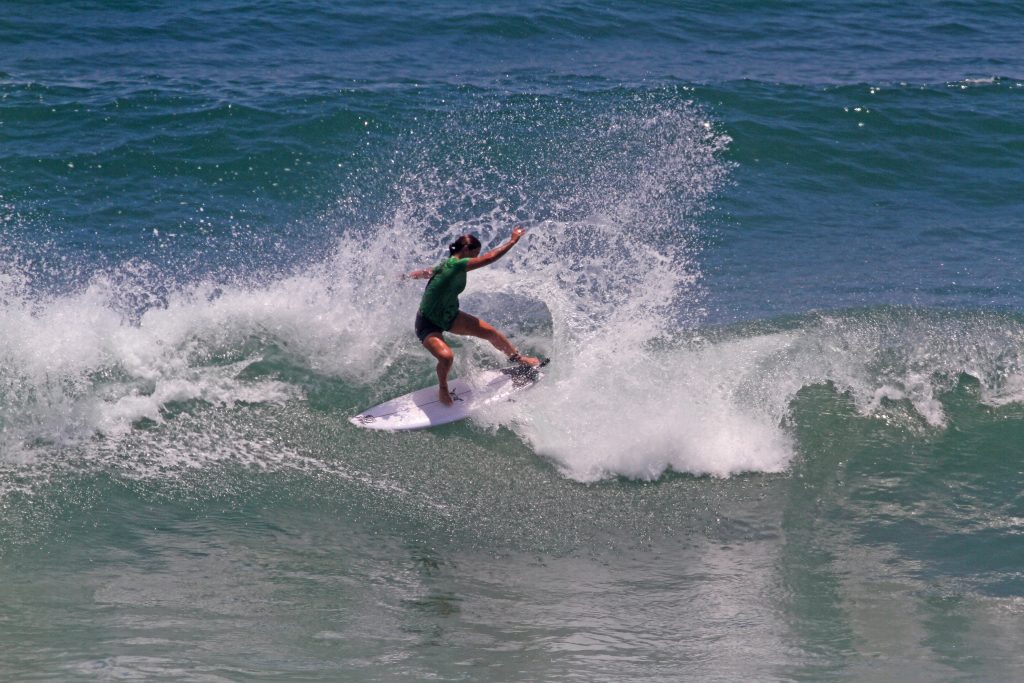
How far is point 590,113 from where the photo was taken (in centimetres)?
1694

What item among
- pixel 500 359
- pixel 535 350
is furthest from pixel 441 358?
pixel 535 350

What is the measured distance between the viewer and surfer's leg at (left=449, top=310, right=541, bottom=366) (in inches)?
397

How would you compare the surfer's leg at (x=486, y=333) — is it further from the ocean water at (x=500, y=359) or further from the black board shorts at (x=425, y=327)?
the ocean water at (x=500, y=359)

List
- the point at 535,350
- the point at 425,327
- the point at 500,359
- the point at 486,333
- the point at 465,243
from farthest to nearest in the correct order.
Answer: the point at 535,350 < the point at 500,359 < the point at 486,333 < the point at 425,327 < the point at 465,243

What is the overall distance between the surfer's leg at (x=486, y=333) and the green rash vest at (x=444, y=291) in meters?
0.20

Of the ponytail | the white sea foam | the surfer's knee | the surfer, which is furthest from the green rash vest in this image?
the white sea foam

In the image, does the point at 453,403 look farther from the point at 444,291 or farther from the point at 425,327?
the point at 444,291

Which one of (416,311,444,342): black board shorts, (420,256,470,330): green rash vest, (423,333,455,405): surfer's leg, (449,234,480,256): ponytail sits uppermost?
(449,234,480,256): ponytail

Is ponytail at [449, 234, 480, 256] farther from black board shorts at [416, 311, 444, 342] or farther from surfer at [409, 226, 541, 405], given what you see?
black board shorts at [416, 311, 444, 342]

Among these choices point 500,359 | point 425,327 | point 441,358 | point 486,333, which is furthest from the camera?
point 500,359

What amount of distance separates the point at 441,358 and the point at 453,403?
49 cm

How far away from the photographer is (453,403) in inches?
391

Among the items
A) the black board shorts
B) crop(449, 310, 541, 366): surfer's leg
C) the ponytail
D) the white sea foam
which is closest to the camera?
the white sea foam

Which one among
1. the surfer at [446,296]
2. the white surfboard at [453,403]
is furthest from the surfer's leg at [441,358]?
the white surfboard at [453,403]
